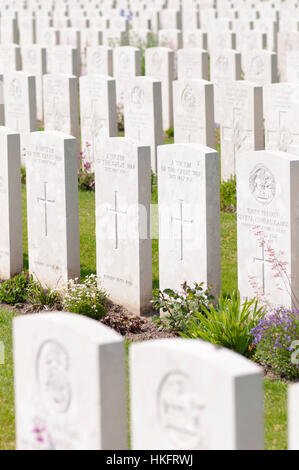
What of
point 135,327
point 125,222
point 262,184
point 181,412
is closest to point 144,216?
point 125,222

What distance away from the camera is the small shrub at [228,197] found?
37.2ft

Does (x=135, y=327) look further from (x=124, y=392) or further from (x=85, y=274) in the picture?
(x=124, y=392)

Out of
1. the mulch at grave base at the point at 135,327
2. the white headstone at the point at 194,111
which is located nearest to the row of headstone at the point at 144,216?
the mulch at grave base at the point at 135,327

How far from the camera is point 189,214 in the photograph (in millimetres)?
7969

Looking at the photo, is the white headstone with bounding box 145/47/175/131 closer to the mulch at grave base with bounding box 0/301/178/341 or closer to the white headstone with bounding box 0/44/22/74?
the white headstone with bounding box 0/44/22/74

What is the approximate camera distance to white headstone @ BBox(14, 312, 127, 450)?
15.3 feet

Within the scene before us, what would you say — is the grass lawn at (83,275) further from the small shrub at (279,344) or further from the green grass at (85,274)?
the small shrub at (279,344)

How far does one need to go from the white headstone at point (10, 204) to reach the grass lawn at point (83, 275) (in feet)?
1.94

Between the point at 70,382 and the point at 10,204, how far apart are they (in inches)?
186

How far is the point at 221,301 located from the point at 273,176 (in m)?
0.98

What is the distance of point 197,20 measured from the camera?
82.9 ft

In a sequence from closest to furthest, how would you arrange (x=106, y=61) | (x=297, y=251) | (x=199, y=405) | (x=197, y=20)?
(x=199, y=405)
(x=297, y=251)
(x=106, y=61)
(x=197, y=20)
